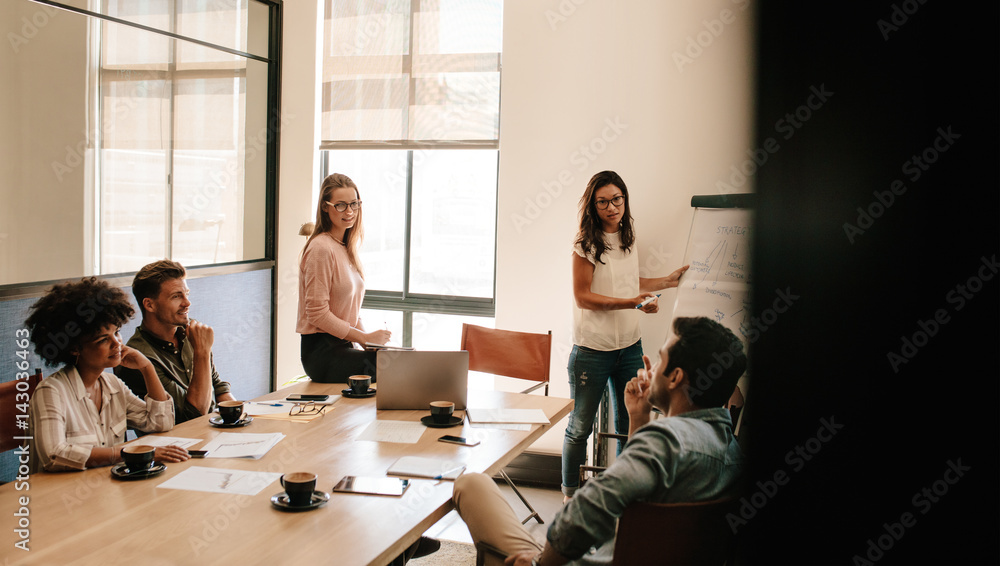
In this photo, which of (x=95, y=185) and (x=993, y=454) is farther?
(x=95, y=185)

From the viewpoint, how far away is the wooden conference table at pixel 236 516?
142 cm

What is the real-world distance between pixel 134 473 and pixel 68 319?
51cm

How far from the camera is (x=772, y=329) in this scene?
25 cm

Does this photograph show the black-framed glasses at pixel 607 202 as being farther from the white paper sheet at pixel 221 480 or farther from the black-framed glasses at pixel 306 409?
the white paper sheet at pixel 221 480

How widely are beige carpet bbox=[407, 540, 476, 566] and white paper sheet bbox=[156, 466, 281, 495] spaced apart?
1.34m

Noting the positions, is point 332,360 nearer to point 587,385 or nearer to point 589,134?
point 587,385

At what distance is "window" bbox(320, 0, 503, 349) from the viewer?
4.26 meters

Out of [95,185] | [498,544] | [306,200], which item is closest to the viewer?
[498,544]

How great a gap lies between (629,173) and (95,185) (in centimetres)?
269

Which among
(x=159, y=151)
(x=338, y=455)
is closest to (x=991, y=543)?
(x=338, y=455)

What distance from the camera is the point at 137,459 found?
184cm

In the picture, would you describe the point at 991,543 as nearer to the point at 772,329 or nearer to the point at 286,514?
the point at 772,329
